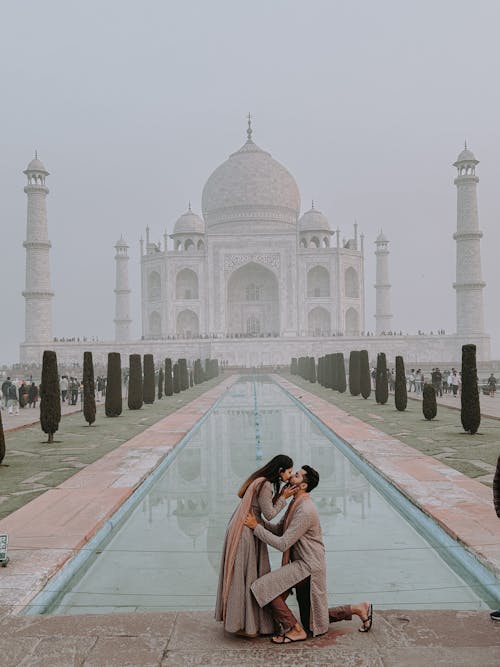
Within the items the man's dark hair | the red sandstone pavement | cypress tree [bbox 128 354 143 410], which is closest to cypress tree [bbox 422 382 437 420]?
cypress tree [bbox 128 354 143 410]

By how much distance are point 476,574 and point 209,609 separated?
138 cm


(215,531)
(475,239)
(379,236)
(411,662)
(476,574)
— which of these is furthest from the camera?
(379,236)

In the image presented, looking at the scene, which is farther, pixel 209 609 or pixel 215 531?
pixel 215 531

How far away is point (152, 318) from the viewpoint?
42438 mm

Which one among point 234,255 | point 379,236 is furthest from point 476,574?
point 379,236

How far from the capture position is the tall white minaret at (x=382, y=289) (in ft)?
143

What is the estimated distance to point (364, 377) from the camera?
1703cm

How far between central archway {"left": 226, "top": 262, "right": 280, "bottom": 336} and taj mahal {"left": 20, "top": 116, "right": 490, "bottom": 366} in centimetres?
6

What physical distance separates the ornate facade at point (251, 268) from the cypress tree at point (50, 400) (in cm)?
2779

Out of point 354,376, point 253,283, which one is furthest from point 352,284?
point 354,376

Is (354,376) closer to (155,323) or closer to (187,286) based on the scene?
(155,323)

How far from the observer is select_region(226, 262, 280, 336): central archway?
4272 cm

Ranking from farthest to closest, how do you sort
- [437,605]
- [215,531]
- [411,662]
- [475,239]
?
[475,239]
[215,531]
[437,605]
[411,662]

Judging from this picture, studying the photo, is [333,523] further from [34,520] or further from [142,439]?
[142,439]
